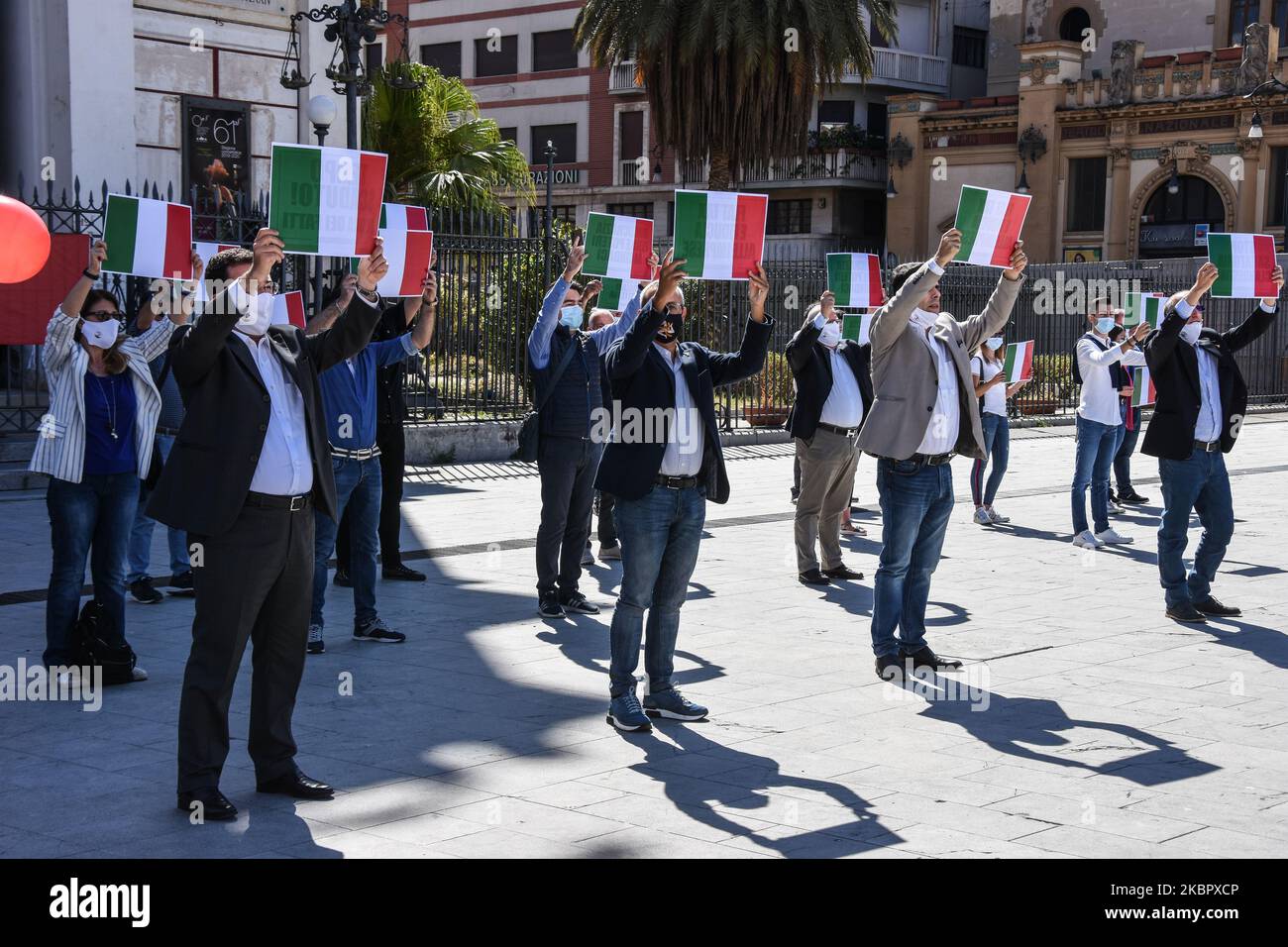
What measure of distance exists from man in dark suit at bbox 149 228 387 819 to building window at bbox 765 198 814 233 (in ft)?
138

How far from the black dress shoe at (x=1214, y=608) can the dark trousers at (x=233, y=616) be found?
584 centimetres

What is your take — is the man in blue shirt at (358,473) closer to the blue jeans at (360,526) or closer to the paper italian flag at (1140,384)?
the blue jeans at (360,526)

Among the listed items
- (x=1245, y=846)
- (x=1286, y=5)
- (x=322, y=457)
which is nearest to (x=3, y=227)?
(x=322, y=457)

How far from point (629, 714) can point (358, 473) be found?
2590 mm

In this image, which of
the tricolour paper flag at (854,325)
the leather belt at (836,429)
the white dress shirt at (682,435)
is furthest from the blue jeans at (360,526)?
the tricolour paper flag at (854,325)

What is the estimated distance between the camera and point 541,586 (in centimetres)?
921

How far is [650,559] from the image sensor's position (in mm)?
6602

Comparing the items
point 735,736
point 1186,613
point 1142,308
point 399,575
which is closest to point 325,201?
point 399,575

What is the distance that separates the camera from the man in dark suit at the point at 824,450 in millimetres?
10398

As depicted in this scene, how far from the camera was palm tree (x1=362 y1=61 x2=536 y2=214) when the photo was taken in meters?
24.8

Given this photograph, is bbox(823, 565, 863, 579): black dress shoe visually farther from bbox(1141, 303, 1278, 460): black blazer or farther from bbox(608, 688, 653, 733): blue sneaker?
bbox(608, 688, 653, 733): blue sneaker

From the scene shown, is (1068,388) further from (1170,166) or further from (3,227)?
(3,227)
